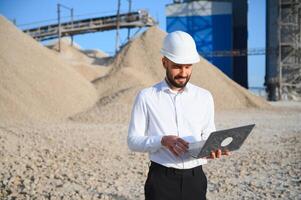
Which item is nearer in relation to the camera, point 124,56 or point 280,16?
point 124,56

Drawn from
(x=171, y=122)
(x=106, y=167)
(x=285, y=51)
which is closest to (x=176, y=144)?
(x=171, y=122)

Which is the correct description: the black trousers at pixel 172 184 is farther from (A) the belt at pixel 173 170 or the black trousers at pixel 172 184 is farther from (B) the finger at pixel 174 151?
(B) the finger at pixel 174 151

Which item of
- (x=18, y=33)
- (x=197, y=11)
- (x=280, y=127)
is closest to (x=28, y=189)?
(x=280, y=127)

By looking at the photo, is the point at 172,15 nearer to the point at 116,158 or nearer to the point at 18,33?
the point at 18,33

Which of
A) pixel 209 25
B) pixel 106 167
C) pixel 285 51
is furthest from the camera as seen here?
pixel 209 25

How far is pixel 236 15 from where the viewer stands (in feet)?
105

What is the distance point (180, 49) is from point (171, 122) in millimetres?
423

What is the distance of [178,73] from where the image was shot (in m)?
2.09

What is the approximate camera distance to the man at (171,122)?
2.08 metres

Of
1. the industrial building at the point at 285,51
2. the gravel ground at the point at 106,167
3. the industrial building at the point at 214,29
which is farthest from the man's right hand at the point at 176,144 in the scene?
the industrial building at the point at 214,29

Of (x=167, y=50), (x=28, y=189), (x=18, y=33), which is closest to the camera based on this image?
(x=167, y=50)

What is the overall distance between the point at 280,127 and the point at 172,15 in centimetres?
2086

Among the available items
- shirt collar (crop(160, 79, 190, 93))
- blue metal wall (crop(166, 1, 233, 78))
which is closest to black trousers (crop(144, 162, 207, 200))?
shirt collar (crop(160, 79, 190, 93))

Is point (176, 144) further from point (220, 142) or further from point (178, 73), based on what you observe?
point (178, 73)
